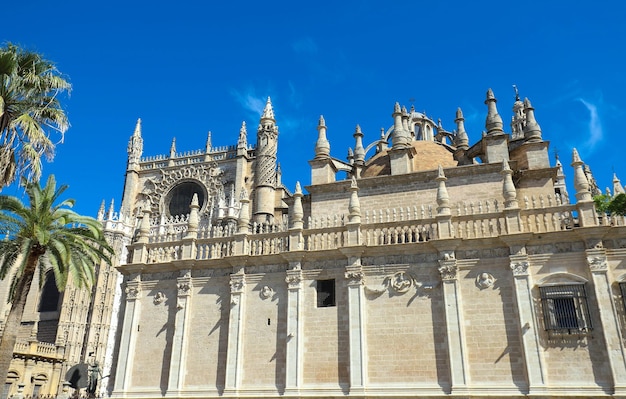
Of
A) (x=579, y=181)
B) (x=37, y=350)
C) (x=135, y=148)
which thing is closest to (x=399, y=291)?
(x=579, y=181)

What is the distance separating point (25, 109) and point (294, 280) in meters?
10.5

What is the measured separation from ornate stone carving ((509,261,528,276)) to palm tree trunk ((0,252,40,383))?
16.1m

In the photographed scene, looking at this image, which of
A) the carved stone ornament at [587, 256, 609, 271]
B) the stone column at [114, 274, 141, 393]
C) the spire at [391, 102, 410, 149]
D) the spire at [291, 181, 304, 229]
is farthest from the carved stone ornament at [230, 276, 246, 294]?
the carved stone ornament at [587, 256, 609, 271]

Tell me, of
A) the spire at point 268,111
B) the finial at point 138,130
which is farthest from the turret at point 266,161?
the finial at point 138,130

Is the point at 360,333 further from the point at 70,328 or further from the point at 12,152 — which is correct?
the point at 70,328

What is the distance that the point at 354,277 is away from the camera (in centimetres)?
1811

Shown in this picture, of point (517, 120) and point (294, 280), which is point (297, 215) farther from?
point (517, 120)

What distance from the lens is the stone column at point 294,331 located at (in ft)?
57.5

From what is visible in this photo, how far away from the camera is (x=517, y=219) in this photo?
1709cm

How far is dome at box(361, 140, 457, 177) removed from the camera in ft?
77.0

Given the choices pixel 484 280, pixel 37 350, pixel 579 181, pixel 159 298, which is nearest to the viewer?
pixel 484 280

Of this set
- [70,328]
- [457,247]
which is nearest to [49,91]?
[457,247]

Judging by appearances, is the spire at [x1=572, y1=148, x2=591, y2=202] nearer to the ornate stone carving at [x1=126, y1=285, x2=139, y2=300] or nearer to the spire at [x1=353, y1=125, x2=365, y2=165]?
the spire at [x1=353, y1=125, x2=365, y2=165]

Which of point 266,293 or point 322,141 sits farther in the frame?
point 322,141
